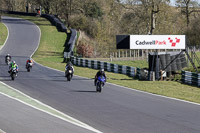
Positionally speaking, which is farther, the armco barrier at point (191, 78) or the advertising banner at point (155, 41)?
the advertising banner at point (155, 41)

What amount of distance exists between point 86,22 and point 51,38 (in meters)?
13.6

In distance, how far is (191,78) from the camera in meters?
33.1

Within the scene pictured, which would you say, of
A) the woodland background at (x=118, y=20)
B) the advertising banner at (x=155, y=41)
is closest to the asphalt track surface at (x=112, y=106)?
the advertising banner at (x=155, y=41)

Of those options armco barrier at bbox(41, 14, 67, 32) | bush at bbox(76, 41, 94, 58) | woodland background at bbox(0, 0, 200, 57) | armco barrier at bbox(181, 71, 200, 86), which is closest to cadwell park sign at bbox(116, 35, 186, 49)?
Answer: armco barrier at bbox(181, 71, 200, 86)

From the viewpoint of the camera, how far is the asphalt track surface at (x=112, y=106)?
1415 cm

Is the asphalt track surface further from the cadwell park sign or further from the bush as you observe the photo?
the bush

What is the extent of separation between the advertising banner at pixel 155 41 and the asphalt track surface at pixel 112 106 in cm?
691

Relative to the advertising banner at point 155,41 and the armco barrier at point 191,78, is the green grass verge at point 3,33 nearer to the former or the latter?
the advertising banner at point 155,41

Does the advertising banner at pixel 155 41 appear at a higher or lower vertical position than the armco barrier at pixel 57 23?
lower

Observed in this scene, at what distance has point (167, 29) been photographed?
3147 inches

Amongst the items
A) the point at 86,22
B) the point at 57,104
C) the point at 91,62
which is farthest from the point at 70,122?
the point at 86,22

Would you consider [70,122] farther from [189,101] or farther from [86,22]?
[86,22]

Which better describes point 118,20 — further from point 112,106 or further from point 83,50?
point 112,106

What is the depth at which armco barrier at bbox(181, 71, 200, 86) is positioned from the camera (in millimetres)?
32375
